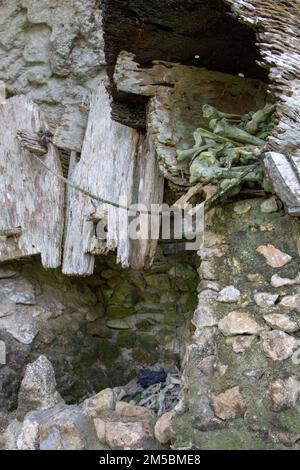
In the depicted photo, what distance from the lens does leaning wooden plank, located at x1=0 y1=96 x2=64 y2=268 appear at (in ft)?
7.80

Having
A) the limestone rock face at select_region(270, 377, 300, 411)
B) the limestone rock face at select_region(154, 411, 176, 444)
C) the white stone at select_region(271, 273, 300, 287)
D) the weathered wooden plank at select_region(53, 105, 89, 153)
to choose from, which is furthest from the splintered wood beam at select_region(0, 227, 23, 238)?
the limestone rock face at select_region(270, 377, 300, 411)

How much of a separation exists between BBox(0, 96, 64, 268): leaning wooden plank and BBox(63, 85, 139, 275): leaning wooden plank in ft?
→ 0.28

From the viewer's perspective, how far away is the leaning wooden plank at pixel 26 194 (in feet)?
7.80

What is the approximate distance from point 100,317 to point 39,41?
1.56 m

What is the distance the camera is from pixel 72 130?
2344mm

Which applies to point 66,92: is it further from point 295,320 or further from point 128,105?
point 295,320

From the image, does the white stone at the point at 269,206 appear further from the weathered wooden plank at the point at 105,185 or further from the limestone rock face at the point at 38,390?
the limestone rock face at the point at 38,390

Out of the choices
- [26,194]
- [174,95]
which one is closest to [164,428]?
[174,95]

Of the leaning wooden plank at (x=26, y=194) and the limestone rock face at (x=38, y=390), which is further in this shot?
the leaning wooden plank at (x=26, y=194)

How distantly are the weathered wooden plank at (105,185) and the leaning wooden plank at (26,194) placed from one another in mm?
82

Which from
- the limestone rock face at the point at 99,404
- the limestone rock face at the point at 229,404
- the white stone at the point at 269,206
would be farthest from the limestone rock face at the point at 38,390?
the white stone at the point at 269,206

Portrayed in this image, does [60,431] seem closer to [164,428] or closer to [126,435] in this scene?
[126,435]

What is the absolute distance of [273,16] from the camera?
Answer: 1.59 m

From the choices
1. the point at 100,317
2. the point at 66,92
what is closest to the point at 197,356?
the point at 100,317
